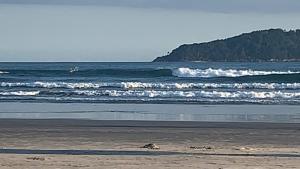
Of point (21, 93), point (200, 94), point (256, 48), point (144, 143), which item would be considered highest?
point (256, 48)

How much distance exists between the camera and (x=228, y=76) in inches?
2165

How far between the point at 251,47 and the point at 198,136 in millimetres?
98870

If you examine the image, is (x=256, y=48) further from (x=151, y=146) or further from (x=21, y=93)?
(x=151, y=146)

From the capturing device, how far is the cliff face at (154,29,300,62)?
110188mm

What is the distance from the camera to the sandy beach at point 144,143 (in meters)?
12.6

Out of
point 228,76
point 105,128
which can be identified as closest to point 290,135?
point 105,128

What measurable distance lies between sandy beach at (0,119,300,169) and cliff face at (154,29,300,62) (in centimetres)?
8817

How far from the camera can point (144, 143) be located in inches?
637

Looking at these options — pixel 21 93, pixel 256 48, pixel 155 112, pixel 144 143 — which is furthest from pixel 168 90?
pixel 256 48

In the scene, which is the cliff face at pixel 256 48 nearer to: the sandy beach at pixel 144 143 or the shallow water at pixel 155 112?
the shallow water at pixel 155 112

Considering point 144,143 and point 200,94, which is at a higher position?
point 200,94

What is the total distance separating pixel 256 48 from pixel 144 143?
329 feet

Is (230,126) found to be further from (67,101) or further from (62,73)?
(62,73)

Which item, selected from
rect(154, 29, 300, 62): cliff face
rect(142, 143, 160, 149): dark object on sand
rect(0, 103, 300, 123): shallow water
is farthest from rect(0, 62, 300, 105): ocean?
rect(154, 29, 300, 62): cliff face
